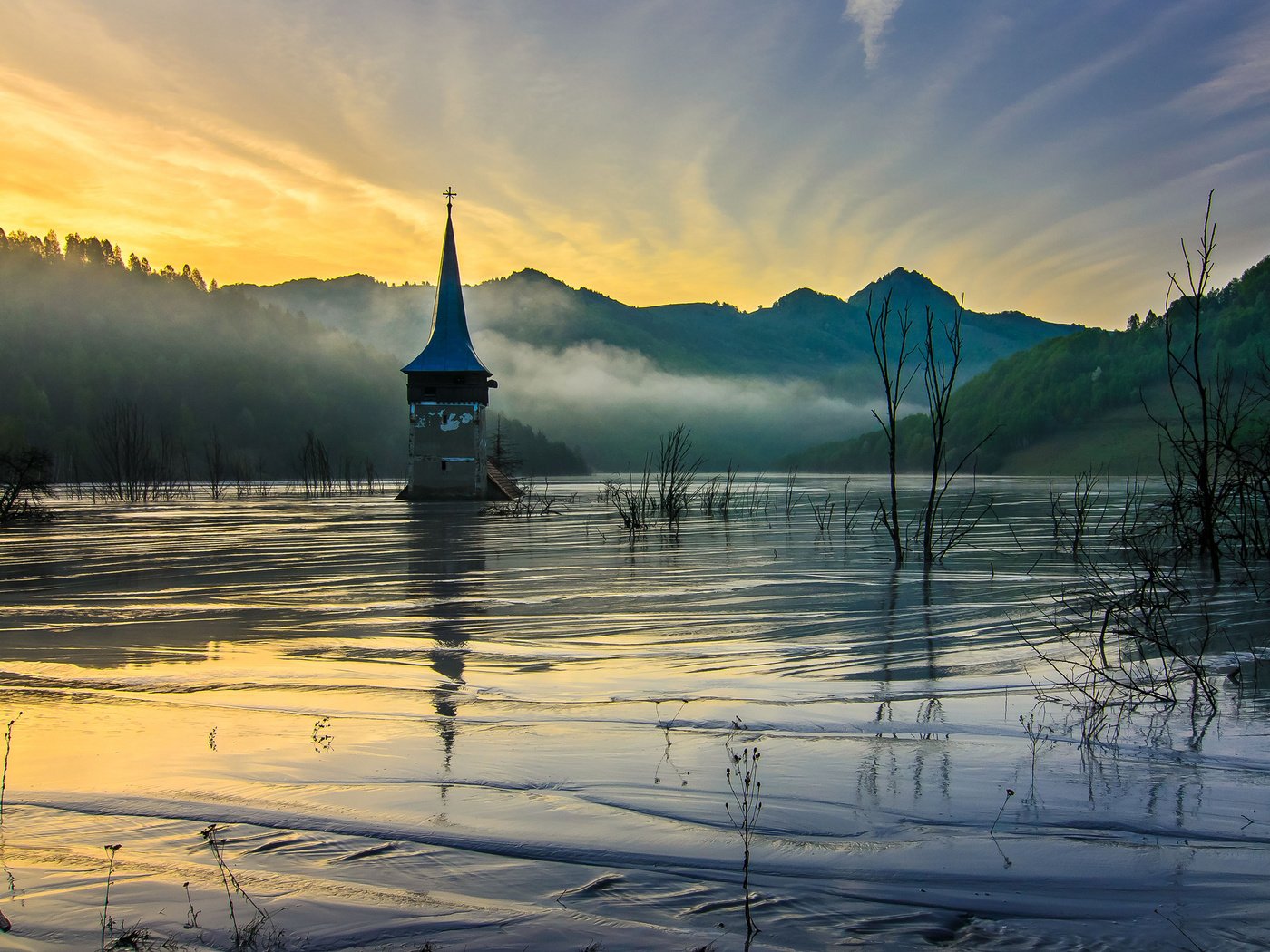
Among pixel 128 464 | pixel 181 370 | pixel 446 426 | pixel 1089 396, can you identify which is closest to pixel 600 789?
pixel 446 426

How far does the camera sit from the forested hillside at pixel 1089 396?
146 meters

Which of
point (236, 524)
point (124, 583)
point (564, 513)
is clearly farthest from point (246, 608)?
point (564, 513)

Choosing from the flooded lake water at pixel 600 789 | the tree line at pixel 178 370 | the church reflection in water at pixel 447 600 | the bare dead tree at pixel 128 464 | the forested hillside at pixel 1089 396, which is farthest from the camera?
the forested hillside at pixel 1089 396

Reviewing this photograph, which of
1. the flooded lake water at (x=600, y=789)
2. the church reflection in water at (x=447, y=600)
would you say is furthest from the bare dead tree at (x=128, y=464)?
the flooded lake water at (x=600, y=789)

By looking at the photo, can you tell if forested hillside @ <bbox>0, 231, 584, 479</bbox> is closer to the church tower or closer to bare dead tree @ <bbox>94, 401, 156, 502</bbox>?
bare dead tree @ <bbox>94, 401, 156, 502</bbox>

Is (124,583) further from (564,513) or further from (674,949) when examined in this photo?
(564,513)

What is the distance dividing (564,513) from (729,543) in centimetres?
1658

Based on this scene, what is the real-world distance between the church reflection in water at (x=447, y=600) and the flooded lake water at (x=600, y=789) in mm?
70

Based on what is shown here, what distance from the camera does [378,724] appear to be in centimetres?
541

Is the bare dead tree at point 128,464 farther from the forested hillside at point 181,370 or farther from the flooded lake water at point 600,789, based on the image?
the flooded lake water at point 600,789

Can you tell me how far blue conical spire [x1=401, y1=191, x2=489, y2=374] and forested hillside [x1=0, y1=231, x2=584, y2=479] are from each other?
6153cm

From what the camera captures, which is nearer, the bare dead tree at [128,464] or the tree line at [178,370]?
the bare dead tree at [128,464]

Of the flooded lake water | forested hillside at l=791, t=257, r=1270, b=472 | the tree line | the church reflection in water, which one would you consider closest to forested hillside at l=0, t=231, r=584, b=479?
the tree line

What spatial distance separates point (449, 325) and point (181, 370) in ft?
322
